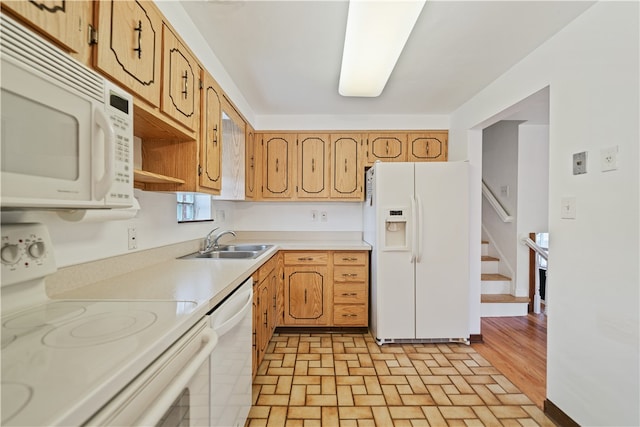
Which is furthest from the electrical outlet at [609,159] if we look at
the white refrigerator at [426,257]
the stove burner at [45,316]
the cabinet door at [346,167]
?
the stove burner at [45,316]

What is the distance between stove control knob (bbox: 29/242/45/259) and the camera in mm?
961

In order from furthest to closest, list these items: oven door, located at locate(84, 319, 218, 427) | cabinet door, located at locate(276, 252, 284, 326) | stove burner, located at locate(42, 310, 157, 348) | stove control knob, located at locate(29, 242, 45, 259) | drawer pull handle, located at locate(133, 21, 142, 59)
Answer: cabinet door, located at locate(276, 252, 284, 326), drawer pull handle, located at locate(133, 21, 142, 59), stove control knob, located at locate(29, 242, 45, 259), stove burner, located at locate(42, 310, 157, 348), oven door, located at locate(84, 319, 218, 427)

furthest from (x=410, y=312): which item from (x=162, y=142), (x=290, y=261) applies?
(x=162, y=142)

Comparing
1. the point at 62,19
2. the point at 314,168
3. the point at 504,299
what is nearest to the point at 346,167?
the point at 314,168

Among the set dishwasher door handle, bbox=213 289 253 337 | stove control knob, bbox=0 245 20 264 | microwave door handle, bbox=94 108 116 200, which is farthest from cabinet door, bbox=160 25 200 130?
dishwasher door handle, bbox=213 289 253 337

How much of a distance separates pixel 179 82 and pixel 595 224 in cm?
225

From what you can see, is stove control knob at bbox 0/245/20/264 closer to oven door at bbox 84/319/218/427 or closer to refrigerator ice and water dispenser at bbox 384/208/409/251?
oven door at bbox 84/319/218/427

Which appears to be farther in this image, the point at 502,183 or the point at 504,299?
the point at 502,183

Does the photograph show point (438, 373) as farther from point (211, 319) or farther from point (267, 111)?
point (267, 111)

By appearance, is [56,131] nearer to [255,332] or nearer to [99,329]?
[99,329]

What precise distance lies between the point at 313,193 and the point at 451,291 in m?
1.71

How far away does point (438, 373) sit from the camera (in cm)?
226

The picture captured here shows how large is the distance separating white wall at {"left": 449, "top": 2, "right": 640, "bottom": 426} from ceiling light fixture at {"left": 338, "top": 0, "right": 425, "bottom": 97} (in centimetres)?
94

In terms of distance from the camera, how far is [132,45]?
1.18 meters
